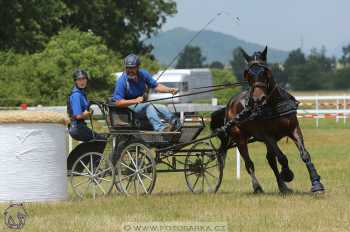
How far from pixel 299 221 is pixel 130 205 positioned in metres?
2.60

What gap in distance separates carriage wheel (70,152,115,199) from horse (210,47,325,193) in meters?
1.78

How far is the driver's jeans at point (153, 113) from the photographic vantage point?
13703 millimetres

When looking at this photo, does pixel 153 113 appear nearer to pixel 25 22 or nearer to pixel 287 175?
Answer: pixel 287 175

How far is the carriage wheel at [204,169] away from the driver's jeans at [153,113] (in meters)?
0.66

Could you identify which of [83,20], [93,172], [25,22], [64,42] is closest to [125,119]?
[93,172]

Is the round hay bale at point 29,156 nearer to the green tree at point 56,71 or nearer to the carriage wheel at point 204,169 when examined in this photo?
the carriage wheel at point 204,169

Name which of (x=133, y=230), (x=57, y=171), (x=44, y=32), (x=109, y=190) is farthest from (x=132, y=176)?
(x=44, y=32)

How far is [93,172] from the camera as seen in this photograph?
13766 mm

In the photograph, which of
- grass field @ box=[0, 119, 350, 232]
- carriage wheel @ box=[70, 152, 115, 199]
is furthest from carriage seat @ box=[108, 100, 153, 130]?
grass field @ box=[0, 119, 350, 232]

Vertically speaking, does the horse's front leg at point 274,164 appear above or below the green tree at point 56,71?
below

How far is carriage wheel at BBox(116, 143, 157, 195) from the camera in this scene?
44.1 ft

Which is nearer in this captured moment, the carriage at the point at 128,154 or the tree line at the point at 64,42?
the carriage at the point at 128,154

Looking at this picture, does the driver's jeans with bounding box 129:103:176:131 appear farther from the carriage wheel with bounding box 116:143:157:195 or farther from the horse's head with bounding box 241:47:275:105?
the horse's head with bounding box 241:47:275:105

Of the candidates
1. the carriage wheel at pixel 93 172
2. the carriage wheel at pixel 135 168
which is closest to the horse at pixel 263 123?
the carriage wheel at pixel 135 168
